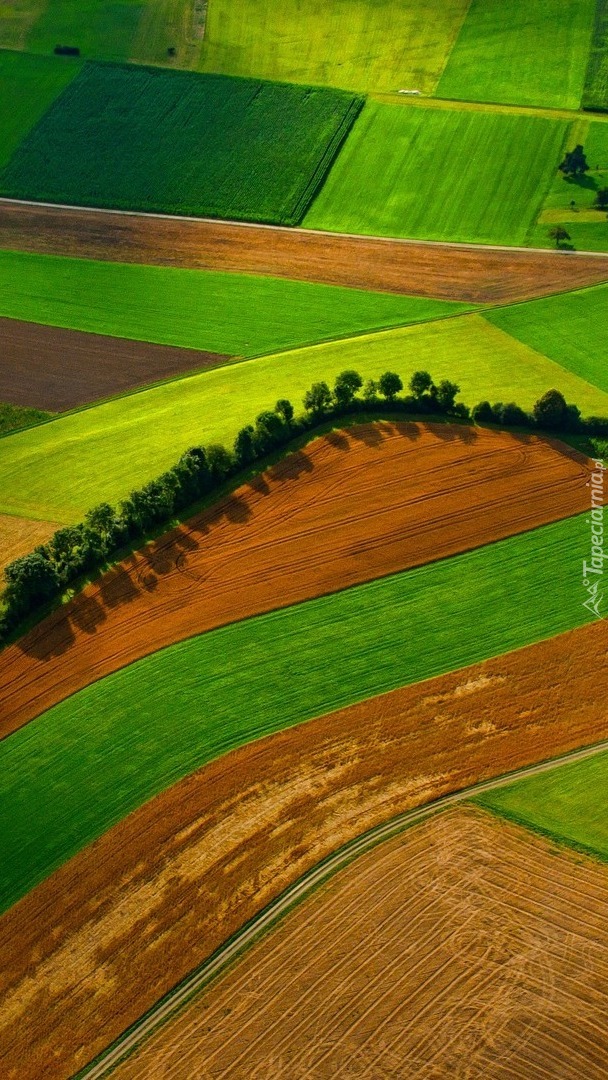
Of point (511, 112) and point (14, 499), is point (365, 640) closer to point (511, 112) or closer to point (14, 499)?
point (14, 499)

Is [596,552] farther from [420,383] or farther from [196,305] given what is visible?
[196,305]

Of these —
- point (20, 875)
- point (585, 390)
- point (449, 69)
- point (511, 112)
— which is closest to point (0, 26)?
point (449, 69)

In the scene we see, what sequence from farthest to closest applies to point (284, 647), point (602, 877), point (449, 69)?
point (449, 69) → point (284, 647) → point (602, 877)

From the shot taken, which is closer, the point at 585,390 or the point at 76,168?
the point at 585,390

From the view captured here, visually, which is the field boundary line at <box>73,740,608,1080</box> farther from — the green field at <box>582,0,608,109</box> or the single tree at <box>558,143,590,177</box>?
the green field at <box>582,0,608,109</box>

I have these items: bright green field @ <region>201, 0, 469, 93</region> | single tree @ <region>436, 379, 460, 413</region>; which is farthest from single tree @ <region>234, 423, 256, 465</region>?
bright green field @ <region>201, 0, 469, 93</region>

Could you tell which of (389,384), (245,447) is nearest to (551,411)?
(389,384)

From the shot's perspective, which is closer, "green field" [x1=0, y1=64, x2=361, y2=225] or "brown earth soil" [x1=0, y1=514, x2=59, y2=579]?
"brown earth soil" [x1=0, y1=514, x2=59, y2=579]
